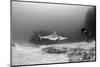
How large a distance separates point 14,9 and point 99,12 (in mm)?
1209

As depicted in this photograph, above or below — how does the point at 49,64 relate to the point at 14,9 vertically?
below

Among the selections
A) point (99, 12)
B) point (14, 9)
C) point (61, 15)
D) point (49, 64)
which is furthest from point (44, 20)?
point (99, 12)

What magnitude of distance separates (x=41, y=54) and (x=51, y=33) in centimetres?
30

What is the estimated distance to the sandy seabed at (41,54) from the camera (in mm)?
2145

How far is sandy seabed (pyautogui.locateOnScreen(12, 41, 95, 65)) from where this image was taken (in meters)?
2.14

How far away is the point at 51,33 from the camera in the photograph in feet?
7.48

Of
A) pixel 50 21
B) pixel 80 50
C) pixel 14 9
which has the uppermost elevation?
pixel 14 9

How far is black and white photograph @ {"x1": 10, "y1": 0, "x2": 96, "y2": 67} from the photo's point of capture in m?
2.15

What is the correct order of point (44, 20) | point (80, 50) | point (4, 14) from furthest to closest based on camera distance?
point (80, 50)
point (44, 20)
point (4, 14)

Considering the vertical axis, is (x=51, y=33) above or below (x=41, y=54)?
above

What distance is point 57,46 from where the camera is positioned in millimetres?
2307

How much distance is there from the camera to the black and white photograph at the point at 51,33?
2.15m

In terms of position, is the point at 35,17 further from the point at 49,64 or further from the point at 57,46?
the point at 49,64

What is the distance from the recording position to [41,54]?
2.24 metres
